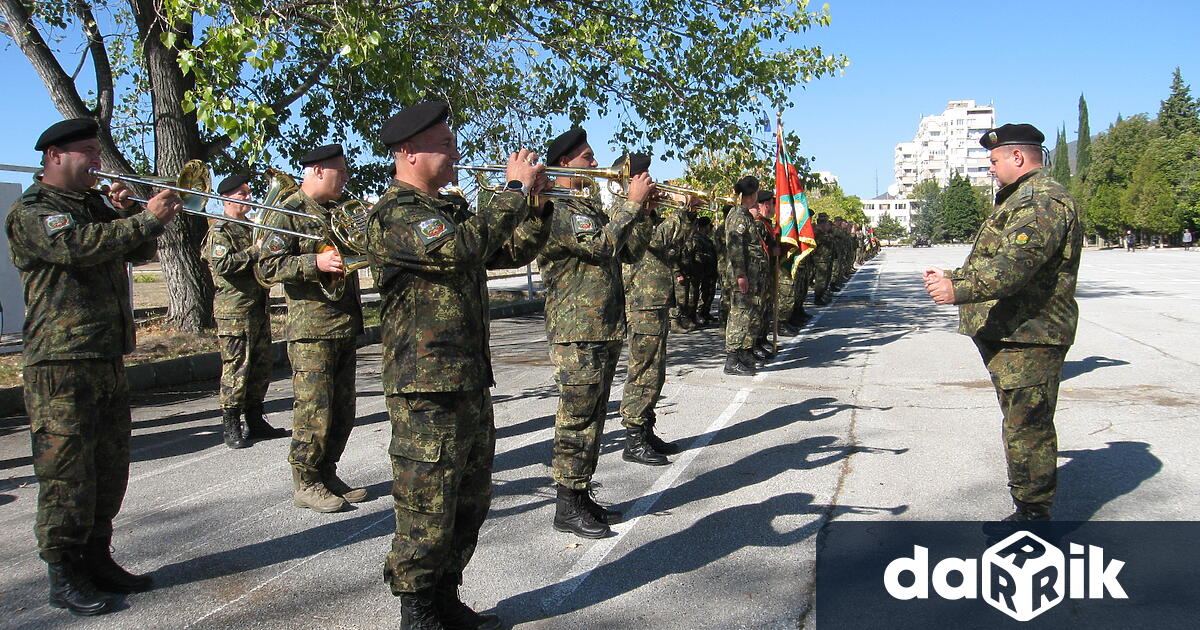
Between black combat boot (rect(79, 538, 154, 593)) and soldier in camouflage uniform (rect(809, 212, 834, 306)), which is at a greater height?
soldier in camouflage uniform (rect(809, 212, 834, 306))

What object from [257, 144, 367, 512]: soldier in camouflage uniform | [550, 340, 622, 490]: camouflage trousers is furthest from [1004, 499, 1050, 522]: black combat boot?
[257, 144, 367, 512]: soldier in camouflage uniform

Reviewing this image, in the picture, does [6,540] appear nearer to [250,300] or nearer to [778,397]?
[250,300]

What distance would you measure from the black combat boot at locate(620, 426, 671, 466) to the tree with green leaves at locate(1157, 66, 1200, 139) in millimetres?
80493

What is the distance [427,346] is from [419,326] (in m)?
0.08

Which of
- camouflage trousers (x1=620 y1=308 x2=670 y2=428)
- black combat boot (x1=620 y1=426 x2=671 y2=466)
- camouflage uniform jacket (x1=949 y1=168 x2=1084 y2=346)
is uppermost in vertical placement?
camouflage uniform jacket (x1=949 y1=168 x2=1084 y2=346)

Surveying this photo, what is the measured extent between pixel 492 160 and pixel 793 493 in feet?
29.1

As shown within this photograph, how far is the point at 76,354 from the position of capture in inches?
144

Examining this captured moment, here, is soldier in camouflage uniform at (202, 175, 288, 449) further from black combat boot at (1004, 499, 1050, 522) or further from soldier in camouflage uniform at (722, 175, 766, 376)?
black combat boot at (1004, 499, 1050, 522)

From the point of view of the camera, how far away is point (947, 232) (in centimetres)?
11925

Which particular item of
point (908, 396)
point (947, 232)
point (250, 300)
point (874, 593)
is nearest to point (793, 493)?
point (874, 593)

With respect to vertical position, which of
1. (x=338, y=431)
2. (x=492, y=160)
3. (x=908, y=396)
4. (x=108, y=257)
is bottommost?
(x=908, y=396)

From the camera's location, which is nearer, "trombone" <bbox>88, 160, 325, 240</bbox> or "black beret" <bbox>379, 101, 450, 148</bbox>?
"black beret" <bbox>379, 101, 450, 148</bbox>

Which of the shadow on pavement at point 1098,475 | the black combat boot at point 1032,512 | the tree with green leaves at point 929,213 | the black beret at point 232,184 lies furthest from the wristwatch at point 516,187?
the tree with green leaves at point 929,213

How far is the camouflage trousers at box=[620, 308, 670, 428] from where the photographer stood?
5.82 m
